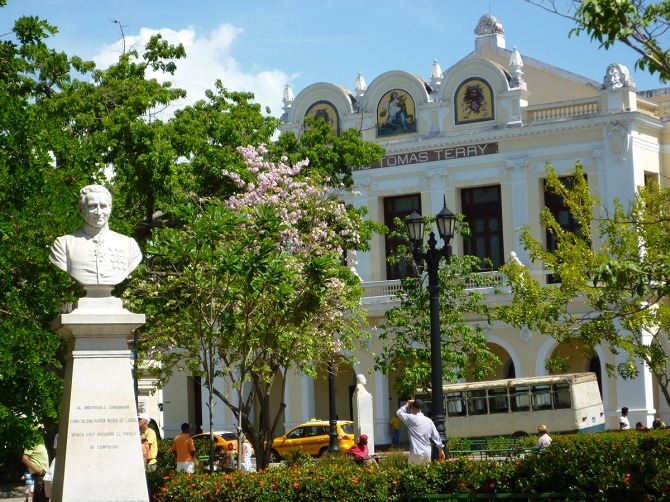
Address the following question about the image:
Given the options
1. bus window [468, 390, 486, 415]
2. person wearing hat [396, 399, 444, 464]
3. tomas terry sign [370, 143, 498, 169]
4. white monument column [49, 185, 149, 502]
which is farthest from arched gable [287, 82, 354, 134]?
white monument column [49, 185, 149, 502]

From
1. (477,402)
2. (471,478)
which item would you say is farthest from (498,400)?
(471,478)

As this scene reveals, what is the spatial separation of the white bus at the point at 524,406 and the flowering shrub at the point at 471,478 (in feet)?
65.6

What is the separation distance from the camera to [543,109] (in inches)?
1596

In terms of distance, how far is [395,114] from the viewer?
142 feet

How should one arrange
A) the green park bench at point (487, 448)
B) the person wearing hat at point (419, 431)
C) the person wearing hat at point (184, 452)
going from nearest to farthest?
the person wearing hat at point (419, 431) → the person wearing hat at point (184, 452) → the green park bench at point (487, 448)

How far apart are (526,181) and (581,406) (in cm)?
821

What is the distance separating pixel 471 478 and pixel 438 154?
2841 cm

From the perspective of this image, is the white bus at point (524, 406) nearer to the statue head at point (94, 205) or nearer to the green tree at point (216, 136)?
the green tree at point (216, 136)

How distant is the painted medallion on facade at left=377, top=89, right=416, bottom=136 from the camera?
141 ft

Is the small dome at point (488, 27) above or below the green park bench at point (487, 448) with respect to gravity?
above

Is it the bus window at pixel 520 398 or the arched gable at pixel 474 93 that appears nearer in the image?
the bus window at pixel 520 398

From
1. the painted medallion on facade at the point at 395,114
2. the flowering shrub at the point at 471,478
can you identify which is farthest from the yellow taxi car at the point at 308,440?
the flowering shrub at the point at 471,478

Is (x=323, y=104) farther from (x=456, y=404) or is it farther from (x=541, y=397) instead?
(x=541, y=397)

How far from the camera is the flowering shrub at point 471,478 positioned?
44.0 feet
